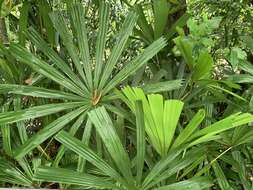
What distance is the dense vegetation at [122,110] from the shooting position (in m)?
0.85

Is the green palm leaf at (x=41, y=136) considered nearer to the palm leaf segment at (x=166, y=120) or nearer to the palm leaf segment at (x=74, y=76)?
the palm leaf segment at (x=74, y=76)

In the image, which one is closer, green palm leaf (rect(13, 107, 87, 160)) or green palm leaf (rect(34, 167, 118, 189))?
green palm leaf (rect(34, 167, 118, 189))

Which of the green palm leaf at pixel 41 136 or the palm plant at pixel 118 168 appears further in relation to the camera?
the green palm leaf at pixel 41 136

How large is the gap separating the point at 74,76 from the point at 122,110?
18cm

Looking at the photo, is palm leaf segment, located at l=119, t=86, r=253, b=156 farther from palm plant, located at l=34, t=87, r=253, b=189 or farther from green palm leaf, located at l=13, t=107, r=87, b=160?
green palm leaf, located at l=13, t=107, r=87, b=160

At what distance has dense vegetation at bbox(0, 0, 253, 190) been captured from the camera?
2.78 ft

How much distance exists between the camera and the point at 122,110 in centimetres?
111

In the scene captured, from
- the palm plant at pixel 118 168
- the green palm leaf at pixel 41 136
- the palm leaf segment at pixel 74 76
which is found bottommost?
the palm plant at pixel 118 168

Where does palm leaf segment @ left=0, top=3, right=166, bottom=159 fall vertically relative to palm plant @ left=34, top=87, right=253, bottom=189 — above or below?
above

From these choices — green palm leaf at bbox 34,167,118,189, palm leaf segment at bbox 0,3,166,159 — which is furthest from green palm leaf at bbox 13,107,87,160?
green palm leaf at bbox 34,167,118,189

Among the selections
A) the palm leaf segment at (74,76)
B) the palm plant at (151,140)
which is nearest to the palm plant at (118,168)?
the palm plant at (151,140)

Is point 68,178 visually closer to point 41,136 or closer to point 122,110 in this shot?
point 41,136

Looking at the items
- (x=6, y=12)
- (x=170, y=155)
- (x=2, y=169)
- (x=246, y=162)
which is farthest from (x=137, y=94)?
(x=6, y=12)

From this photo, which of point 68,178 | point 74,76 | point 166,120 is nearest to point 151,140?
point 166,120
